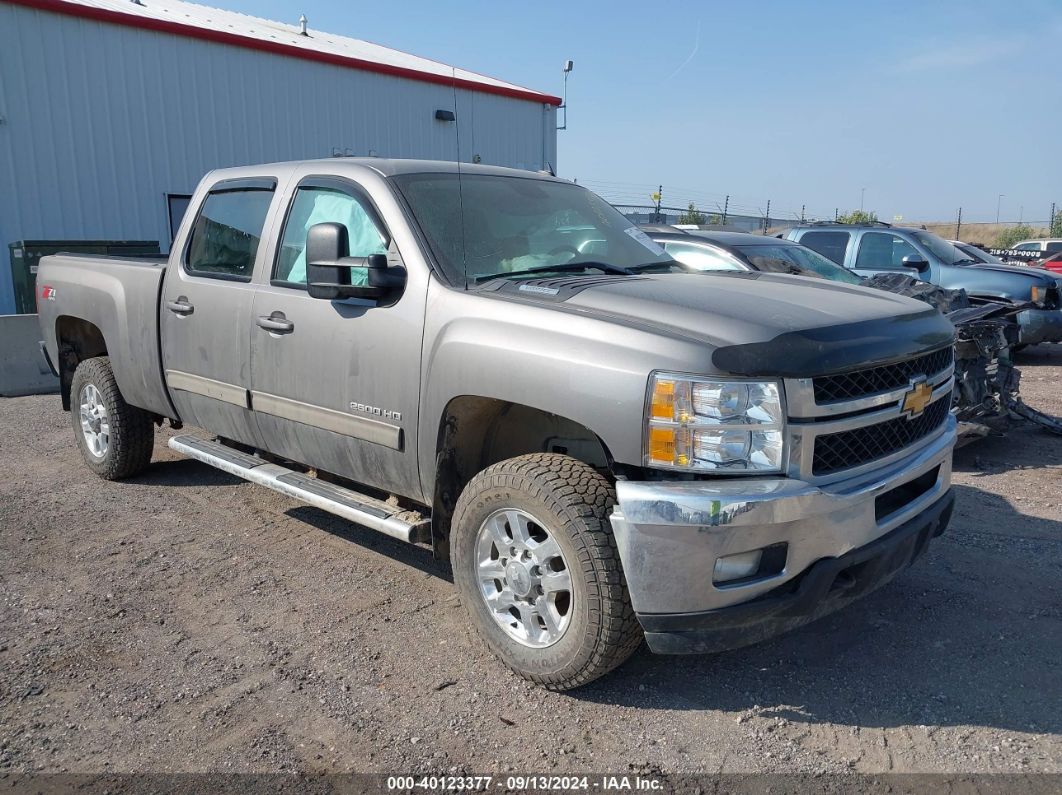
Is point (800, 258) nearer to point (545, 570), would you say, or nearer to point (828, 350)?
point (828, 350)

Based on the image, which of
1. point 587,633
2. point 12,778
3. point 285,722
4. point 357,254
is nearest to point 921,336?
point 587,633

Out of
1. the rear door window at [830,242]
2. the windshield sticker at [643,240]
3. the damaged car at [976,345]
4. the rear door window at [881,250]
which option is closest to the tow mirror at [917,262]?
the rear door window at [881,250]

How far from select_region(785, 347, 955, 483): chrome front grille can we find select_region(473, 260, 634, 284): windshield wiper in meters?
1.26

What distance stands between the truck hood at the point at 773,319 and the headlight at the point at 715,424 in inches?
3.3

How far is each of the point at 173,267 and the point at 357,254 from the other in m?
1.57

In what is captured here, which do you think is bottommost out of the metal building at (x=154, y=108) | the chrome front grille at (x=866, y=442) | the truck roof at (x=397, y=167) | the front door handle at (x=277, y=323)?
the chrome front grille at (x=866, y=442)

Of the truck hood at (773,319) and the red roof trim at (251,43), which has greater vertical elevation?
the red roof trim at (251,43)

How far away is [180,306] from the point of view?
4789 millimetres

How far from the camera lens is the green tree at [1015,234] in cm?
4156

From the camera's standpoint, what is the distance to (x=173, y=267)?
4.97m

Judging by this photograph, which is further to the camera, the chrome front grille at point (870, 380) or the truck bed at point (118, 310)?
the truck bed at point (118, 310)

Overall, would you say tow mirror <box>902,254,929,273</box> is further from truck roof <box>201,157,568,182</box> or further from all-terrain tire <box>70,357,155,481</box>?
all-terrain tire <box>70,357,155,481</box>

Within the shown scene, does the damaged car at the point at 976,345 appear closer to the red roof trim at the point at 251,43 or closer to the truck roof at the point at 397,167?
the truck roof at the point at 397,167

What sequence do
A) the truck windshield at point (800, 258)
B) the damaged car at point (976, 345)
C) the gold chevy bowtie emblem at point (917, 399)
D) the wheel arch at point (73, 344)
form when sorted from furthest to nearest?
the truck windshield at point (800, 258), the damaged car at point (976, 345), the wheel arch at point (73, 344), the gold chevy bowtie emblem at point (917, 399)
